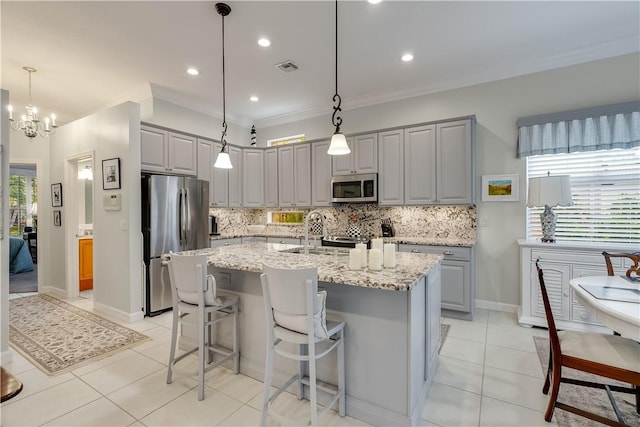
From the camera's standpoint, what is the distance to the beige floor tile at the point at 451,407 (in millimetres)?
1892

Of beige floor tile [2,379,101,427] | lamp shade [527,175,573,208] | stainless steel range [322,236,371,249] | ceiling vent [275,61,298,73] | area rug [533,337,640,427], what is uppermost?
ceiling vent [275,61,298,73]

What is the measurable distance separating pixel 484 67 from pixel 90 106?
6.20 metres

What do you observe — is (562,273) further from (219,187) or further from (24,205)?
(24,205)

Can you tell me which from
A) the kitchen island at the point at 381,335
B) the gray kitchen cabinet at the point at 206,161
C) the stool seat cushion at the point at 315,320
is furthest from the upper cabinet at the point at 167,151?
the stool seat cushion at the point at 315,320

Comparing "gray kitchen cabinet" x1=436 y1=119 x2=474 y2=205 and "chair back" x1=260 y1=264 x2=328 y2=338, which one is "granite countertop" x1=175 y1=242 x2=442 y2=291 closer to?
"chair back" x1=260 y1=264 x2=328 y2=338

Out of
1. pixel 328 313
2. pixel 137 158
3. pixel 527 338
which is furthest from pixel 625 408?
pixel 137 158

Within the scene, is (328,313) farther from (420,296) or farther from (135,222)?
(135,222)

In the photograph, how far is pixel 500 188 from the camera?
12.7 feet

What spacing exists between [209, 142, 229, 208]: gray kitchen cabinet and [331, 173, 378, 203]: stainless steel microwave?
6.08 ft

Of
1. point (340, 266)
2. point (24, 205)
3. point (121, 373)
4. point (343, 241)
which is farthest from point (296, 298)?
point (24, 205)

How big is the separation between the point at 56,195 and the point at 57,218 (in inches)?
14.4

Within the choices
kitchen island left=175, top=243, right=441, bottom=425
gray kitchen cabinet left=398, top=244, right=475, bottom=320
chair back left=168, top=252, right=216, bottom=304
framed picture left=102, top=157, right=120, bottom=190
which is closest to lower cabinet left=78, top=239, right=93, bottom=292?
framed picture left=102, top=157, right=120, bottom=190

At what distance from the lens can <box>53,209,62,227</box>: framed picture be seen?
4688mm

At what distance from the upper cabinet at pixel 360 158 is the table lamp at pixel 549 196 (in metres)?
1.98
